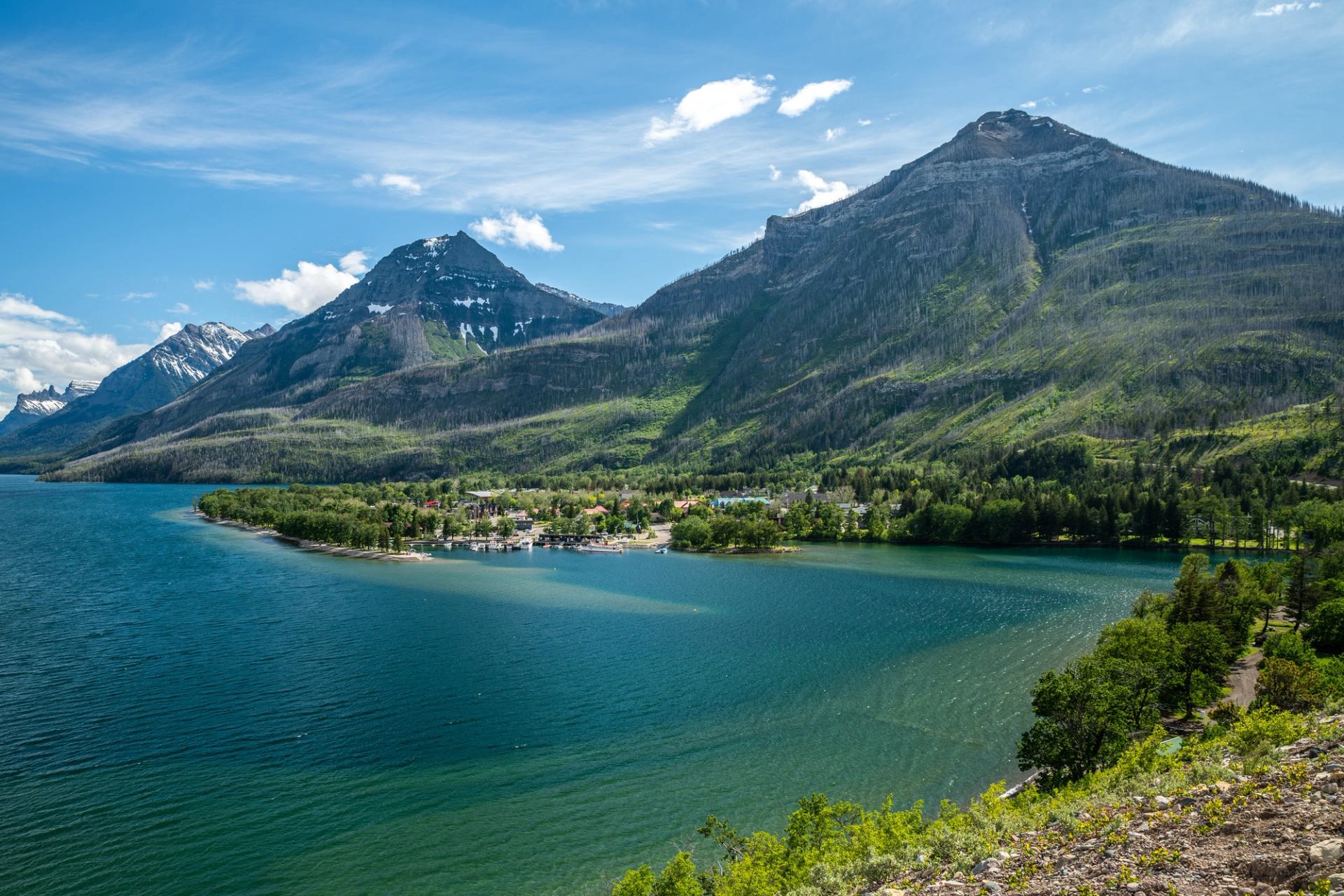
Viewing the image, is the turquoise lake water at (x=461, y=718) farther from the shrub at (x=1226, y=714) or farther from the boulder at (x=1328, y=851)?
the boulder at (x=1328, y=851)

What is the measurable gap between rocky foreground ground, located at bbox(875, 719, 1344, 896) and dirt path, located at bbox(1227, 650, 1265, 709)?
2892cm

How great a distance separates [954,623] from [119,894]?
65766 millimetres

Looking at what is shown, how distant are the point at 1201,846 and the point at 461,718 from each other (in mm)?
39053

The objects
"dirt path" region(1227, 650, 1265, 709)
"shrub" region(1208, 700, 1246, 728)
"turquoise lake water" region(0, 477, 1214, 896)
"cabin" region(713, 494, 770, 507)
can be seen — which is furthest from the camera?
"cabin" region(713, 494, 770, 507)

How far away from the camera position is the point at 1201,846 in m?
14.5

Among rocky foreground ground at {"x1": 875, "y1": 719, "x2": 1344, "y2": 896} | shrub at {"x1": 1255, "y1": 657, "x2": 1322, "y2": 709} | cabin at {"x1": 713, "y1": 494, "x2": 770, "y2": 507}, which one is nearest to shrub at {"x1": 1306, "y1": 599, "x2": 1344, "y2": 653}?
shrub at {"x1": 1255, "y1": 657, "x2": 1322, "y2": 709}

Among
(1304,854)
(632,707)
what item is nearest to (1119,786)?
(1304,854)

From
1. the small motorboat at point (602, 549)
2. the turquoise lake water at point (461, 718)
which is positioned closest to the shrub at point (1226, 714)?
the turquoise lake water at point (461, 718)

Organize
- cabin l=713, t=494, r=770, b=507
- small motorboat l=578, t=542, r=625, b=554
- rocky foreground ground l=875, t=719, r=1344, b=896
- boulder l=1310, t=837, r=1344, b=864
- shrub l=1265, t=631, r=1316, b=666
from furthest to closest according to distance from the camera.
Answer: cabin l=713, t=494, r=770, b=507
small motorboat l=578, t=542, r=625, b=554
shrub l=1265, t=631, r=1316, b=666
rocky foreground ground l=875, t=719, r=1344, b=896
boulder l=1310, t=837, r=1344, b=864

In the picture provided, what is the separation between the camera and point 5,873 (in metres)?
27.4

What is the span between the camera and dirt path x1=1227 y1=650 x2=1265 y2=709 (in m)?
41.9

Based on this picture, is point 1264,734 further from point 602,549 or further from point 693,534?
point 602,549

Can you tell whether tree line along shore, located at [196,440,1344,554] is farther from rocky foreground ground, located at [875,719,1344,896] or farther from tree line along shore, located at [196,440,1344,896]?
rocky foreground ground, located at [875,719,1344,896]

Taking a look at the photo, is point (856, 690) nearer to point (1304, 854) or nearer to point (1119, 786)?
point (1119, 786)
